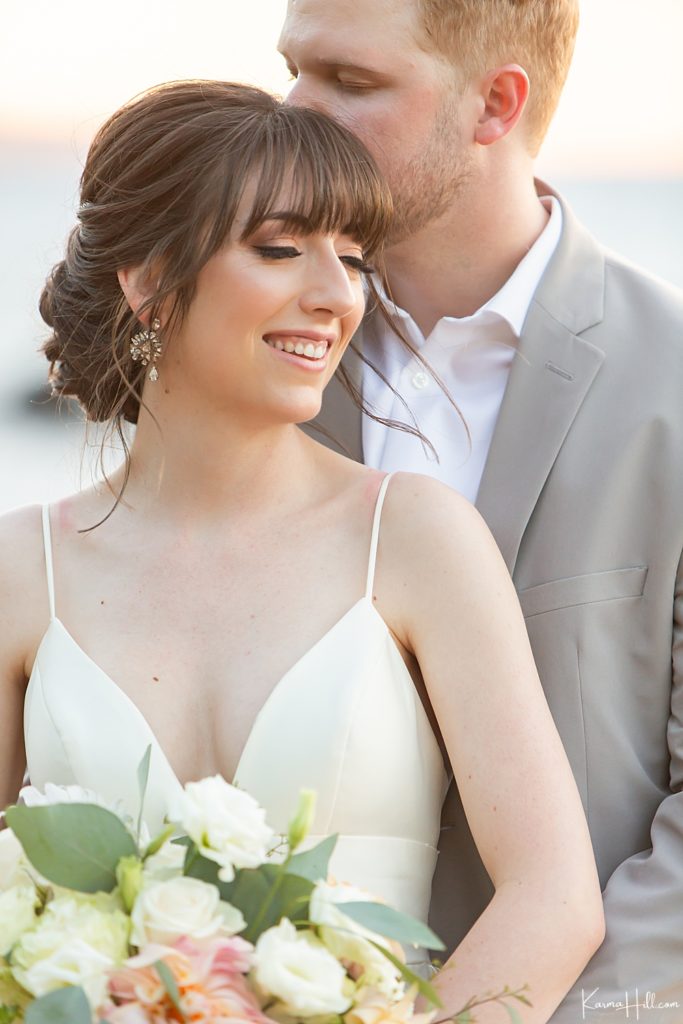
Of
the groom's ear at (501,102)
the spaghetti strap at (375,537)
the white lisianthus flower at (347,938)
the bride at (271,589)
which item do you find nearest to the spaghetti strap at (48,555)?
the bride at (271,589)

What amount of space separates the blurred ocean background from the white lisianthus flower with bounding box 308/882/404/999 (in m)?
9.50

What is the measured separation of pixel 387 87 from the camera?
3439 mm

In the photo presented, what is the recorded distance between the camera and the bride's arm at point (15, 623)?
9.71 feet

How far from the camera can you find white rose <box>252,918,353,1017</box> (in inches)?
68.6

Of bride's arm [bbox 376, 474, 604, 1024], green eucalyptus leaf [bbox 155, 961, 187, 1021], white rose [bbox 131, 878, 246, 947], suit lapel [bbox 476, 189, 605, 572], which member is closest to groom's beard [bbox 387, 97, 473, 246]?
suit lapel [bbox 476, 189, 605, 572]

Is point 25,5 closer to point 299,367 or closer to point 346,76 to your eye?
point 346,76

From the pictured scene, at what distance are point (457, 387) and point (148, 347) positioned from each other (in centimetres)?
86

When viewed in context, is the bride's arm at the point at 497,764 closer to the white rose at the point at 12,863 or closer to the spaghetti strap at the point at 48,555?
the spaghetti strap at the point at 48,555

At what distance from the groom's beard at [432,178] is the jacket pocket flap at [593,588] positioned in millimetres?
1013

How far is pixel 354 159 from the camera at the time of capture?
2.84m

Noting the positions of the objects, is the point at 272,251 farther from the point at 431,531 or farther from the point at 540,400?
the point at 540,400

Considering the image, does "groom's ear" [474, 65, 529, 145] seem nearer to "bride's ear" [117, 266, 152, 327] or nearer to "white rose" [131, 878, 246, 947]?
"bride's ear" [117, 266, 152, 327]

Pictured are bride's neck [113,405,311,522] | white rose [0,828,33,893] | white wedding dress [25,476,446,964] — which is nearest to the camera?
white rose [0,828,33,893]

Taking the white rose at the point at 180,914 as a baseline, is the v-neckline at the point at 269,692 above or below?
below
